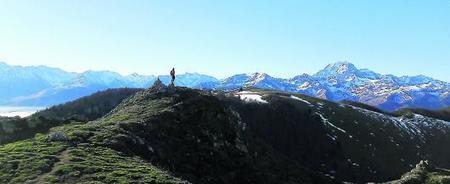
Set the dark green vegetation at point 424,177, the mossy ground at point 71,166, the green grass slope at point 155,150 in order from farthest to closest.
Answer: the dark green vegetation at point 424,177
the green grass slope at point 155,150
the mossy ground at point 71,166

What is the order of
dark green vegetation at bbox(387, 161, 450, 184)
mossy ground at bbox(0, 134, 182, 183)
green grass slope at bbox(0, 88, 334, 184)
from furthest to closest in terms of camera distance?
dark green vegetation at bbox(387, 161, 450, 184) → green grass slope at bbox(0, 88, 334, 184) → mossy ground at bbox(0, 134, 182, 183)

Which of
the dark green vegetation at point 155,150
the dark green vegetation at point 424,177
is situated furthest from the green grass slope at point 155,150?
the dark green vegetation at point 424,177

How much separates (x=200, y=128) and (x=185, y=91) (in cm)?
1557

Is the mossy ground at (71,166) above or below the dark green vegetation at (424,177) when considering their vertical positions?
above

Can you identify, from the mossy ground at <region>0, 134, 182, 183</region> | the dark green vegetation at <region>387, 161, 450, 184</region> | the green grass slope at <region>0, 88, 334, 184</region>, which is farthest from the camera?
the dark green vegetation at <region>387, 161, 450, 184</region>

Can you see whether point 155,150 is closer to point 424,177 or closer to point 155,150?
point 155,150

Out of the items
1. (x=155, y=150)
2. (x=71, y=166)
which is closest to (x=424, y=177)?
(x=155, y=150)

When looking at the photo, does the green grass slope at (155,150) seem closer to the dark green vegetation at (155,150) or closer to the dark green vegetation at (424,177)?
the dark green vegetation at (155,150)

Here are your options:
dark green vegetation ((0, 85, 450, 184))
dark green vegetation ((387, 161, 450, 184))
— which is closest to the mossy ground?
dark green vegetation ((0, 85, 450, 184))

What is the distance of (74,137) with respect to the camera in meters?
58.0

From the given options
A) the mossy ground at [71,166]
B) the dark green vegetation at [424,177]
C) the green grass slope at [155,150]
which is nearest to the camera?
the mossy ground at [71,166]

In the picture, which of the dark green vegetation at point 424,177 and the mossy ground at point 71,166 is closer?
the mossy ground at point 71,166

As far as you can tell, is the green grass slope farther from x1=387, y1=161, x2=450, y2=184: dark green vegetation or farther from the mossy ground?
x1=387, y1=161, x2=450, y2=184: dark green vegetation

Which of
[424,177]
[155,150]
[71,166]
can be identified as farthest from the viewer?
[424,177]
